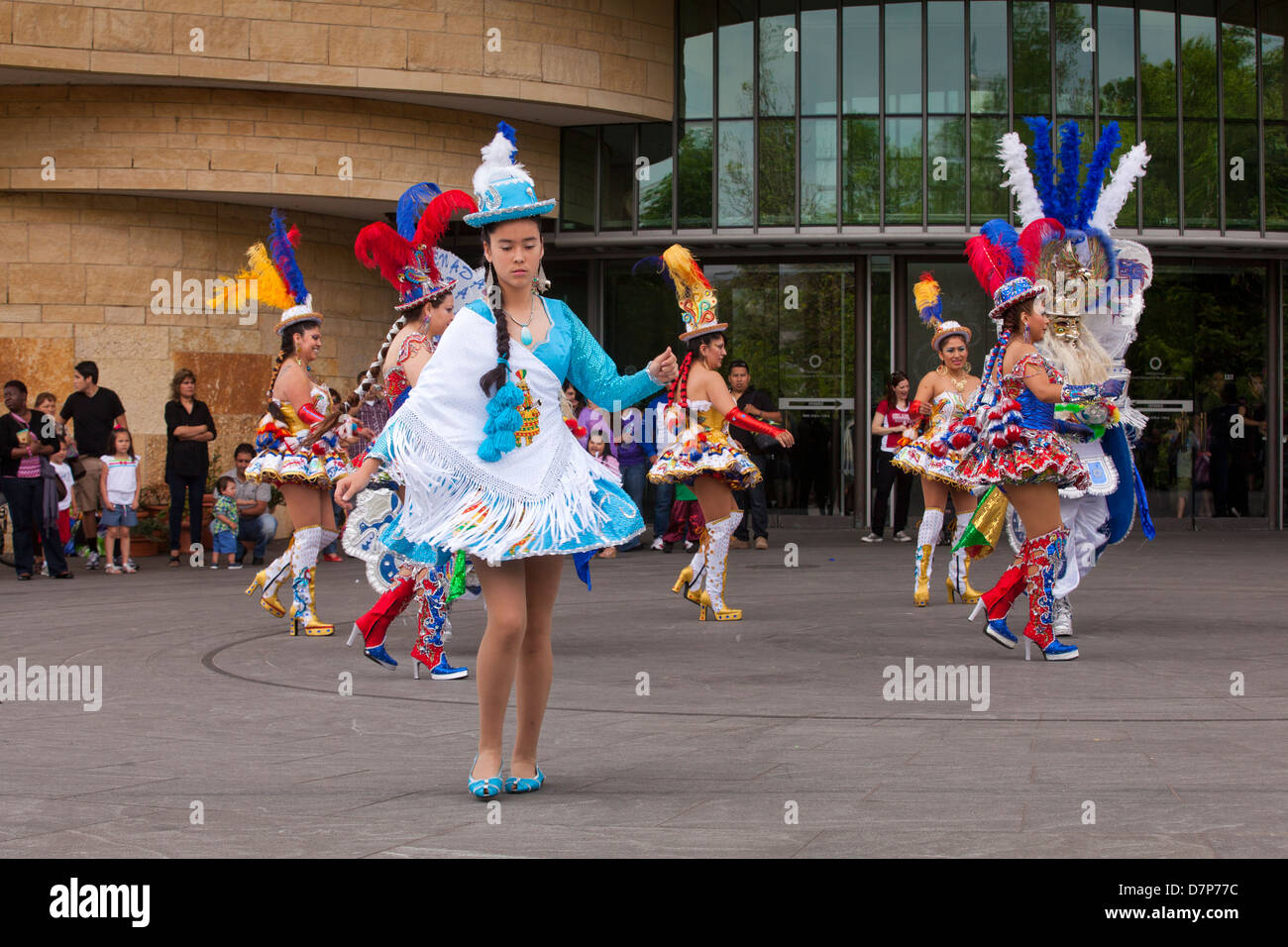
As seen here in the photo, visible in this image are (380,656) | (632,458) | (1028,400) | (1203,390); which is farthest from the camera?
(1203,390)

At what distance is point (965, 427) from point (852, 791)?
14.8 feet

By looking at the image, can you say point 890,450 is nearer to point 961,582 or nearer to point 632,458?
point 632,458

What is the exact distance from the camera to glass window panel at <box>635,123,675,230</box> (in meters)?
22.9

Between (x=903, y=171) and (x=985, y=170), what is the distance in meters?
1.16

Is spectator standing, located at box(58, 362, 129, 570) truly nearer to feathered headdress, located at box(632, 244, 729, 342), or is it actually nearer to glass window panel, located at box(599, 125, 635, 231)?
glass window panel, located at box(599, 125, 635, 231)

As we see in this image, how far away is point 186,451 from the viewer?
17594 mm

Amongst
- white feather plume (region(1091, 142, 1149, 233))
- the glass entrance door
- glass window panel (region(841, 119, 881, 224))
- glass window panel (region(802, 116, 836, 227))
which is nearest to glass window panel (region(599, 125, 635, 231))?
glass window panel (region(802, 116, 836, 227))

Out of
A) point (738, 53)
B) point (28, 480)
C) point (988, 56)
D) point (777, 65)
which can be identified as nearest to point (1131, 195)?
point (988, 56)

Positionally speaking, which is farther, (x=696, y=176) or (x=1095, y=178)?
(x=696, y=176)

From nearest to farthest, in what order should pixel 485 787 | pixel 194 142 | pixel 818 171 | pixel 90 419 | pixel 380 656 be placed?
pixel 485 787, pixel 380 656, pixel 90 419, pixel 194 142, pixel 818 171

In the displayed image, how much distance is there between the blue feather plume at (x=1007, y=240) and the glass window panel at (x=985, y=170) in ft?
40.1

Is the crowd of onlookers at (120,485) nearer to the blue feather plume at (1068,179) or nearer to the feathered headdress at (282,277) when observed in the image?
the feathered headdress at (282,277)

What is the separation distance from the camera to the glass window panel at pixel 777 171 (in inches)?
893

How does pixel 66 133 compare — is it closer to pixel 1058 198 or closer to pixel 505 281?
pixel 1058 198
